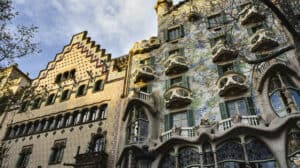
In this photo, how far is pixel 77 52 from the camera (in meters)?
29.3

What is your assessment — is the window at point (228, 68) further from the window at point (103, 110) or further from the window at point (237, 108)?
the window at point (103, 110)

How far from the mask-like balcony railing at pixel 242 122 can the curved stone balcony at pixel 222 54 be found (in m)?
6.21

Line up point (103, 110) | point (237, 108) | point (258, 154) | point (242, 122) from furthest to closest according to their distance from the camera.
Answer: point (103, 110), point (237, 108), point (242, 122), point (258, 154)

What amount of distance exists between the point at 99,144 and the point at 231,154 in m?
10.6

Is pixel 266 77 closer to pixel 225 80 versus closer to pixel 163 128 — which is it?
pixel 225 80

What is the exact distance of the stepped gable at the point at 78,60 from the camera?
26703 millimetres

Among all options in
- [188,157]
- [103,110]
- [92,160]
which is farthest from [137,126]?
[103,110]

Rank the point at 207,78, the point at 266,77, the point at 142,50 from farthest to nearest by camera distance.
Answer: the point at 142,50, the point at 207,78, the point at 266,77

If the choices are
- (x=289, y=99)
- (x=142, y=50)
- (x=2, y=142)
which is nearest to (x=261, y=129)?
(x=289, y=99)

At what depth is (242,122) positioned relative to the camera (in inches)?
583

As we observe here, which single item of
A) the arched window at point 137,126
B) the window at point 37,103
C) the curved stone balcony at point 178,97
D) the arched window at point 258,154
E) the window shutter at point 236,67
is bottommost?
the arched window at point 258,154

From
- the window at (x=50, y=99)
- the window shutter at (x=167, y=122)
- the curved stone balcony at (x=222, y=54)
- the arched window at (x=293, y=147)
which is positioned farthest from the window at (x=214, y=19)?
the window at (x=50, y=99)

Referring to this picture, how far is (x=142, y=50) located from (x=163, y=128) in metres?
9.81

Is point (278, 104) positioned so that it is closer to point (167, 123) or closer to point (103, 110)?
point (167, 123)
